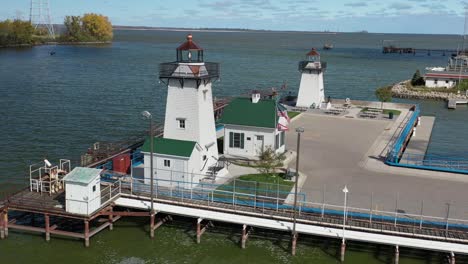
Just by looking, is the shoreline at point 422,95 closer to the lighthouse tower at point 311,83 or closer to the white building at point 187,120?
the lighthouse tower at point 311,83

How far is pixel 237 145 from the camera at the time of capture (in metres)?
33.5

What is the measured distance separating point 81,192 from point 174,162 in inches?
208

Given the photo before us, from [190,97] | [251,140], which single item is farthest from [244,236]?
[251,140]

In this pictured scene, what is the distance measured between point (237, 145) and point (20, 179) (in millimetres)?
13715

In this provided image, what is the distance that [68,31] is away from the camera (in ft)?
622

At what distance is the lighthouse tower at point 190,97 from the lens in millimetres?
27328

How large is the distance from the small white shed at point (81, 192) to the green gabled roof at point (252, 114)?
11.9 metres

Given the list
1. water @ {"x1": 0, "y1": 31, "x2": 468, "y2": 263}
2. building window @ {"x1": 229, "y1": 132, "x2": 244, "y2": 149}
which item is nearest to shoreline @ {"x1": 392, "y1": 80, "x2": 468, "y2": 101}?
water @ {"x1": 0, "y1": 31, "x2": 468, "y2": 263}

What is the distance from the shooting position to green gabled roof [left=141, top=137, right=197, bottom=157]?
26.2 m

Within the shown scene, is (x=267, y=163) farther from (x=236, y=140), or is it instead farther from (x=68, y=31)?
(x=68, y=31)

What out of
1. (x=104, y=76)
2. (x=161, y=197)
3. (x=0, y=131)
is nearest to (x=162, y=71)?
(x=161, y=197)

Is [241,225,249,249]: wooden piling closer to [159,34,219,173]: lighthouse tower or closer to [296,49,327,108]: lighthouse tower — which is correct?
[159,34,219,173]: lighthouse tower

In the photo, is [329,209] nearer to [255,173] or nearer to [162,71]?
[255,173]

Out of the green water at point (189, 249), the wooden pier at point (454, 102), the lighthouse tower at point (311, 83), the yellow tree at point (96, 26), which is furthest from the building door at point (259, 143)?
the yellow tree at point (96, 26)
